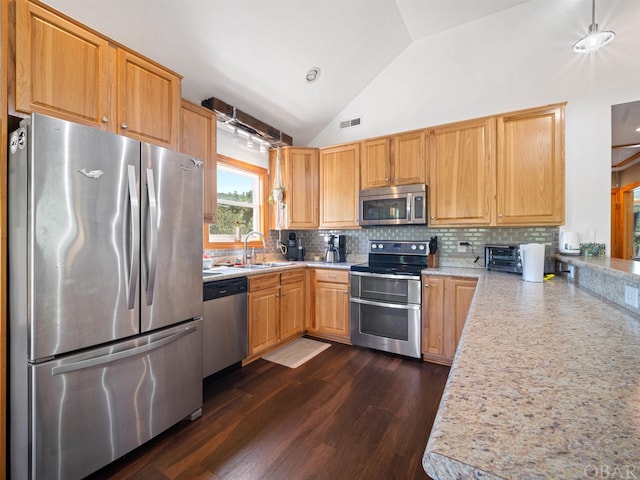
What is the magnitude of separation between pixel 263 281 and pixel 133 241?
1417 millimetres

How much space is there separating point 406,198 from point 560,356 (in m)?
2.47

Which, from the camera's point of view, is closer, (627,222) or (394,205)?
(394,205)

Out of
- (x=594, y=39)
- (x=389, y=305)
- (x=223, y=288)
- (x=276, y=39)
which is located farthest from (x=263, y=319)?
(x=594, y=39)

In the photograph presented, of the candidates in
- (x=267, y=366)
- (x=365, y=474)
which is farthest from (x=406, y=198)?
(x=365, y=474)

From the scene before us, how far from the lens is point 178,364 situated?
1.81 meters

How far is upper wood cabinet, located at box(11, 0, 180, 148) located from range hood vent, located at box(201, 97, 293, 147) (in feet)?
2.30

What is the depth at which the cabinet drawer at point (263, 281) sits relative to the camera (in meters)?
2.71

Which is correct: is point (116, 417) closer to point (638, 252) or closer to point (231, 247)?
point (231, 247)

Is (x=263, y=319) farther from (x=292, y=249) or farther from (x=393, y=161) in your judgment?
(x=393, y=161)

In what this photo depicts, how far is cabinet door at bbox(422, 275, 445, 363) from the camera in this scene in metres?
2.74

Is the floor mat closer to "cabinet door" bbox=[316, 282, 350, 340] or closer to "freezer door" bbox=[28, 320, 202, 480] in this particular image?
"cabinet door" bbox=[316, 282, 350, 340]

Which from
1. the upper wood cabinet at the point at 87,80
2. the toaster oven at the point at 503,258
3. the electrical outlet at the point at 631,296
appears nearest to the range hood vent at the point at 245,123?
the upper wood cabinet at the point at 87,80

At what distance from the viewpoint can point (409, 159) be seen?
10.3ft

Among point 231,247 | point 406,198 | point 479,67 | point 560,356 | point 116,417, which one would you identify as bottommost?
point 116,417
